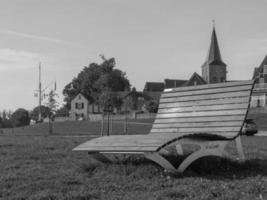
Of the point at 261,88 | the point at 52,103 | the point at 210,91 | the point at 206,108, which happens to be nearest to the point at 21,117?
the point at 261,88

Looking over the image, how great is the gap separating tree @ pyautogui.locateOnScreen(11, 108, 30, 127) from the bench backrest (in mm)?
96315

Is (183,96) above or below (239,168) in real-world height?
above

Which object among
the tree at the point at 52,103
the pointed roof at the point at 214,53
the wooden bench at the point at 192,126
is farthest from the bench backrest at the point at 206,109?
the pointed roof at the point at 214,53

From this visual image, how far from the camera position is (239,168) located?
711 centimetres

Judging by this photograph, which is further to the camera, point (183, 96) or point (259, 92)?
Result: point (259, 92)

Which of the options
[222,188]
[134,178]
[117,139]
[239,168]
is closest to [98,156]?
[117,139]

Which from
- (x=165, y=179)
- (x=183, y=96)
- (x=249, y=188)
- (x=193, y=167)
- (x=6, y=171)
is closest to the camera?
(x=249, y=188)

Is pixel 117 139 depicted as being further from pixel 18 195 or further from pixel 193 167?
pixel 18 195

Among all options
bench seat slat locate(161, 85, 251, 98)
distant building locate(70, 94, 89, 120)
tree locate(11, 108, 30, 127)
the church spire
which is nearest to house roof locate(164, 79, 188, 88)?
the church spire

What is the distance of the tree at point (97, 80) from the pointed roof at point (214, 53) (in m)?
19.2

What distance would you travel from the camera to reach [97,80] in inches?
4018

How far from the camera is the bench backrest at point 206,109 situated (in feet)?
23.8

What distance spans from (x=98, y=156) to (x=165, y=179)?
6.19ft

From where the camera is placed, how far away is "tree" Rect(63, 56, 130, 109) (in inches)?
3932
